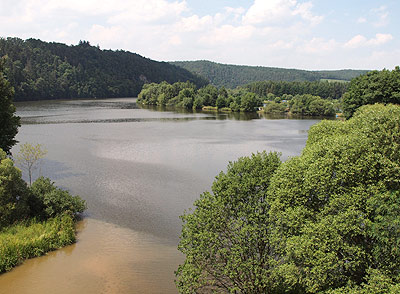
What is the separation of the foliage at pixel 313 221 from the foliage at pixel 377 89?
49.8 m

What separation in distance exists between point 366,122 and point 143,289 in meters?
12.5

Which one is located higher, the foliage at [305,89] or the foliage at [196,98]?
the foliage at [305,89]

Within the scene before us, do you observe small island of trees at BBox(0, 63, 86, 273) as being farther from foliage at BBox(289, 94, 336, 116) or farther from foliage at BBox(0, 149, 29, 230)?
foliage at BBox(289, 94, 336, 116)

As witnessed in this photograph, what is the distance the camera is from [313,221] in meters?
12.4

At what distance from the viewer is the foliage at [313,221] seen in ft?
36.2

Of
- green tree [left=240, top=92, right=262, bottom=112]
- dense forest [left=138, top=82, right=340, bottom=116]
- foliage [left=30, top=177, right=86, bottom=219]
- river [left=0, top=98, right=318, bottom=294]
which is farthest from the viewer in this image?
green tree [left=240, top=92, right=262, bottom=112]

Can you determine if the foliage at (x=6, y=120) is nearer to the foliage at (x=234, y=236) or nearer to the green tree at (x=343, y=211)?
the foliage at (x=234, y=236)

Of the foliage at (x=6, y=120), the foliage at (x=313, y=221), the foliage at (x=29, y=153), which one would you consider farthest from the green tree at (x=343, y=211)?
the foliage at (x=6, y=120)

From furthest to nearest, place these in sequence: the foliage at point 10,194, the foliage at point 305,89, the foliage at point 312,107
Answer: the foliage at point 305,89, the foliage at point 312,107, the foliage at point 10,194

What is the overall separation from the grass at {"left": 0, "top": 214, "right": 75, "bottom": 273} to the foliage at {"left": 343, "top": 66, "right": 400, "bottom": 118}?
5418cm

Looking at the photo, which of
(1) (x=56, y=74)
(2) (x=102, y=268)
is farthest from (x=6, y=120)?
(1) (x=56, y=74)

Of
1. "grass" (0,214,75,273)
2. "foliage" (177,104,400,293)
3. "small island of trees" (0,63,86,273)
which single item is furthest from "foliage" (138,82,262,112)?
"foliage" (177,104,400,293)

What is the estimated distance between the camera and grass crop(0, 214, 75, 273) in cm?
1780

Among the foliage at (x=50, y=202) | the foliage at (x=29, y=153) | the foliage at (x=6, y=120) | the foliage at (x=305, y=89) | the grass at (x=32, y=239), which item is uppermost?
the foliage at (x=305, y=89)
